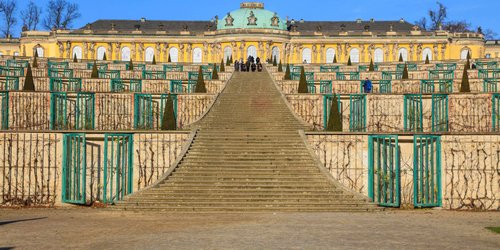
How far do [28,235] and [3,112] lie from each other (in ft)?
43.4

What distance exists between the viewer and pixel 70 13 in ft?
338

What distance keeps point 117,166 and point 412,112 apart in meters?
11.7

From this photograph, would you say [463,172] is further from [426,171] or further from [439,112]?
[439,112]

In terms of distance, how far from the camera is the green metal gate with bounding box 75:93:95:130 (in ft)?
100

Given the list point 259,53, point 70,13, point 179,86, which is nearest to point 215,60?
point 259,53

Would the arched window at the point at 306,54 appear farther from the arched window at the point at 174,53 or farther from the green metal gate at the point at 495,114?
the green metal gate at the point at 495,114

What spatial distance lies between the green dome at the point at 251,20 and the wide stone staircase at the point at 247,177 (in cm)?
6364

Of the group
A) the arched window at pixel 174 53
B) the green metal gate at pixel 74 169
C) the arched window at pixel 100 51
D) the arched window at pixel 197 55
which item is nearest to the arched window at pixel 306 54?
the arched window at pixel 197 55

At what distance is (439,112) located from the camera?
30688 mm

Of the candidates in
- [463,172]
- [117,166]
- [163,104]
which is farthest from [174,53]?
[463,172]

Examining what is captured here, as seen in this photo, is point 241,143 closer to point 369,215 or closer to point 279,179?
point 279,179

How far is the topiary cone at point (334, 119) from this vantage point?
97.8 ft

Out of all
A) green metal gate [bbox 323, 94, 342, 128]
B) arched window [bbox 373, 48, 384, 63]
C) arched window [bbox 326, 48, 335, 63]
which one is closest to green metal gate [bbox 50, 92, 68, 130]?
green metal gate [bbox 323, 94, 342, 128]

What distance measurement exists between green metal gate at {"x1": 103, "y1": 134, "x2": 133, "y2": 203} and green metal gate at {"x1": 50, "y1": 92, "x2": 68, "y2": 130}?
5375 mm
